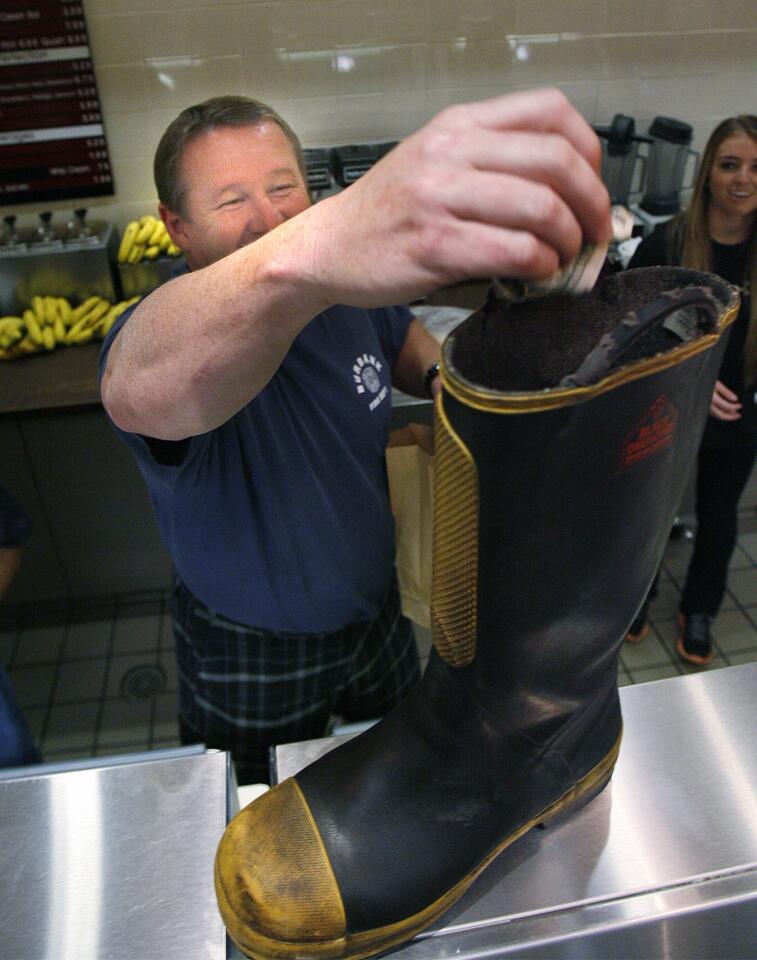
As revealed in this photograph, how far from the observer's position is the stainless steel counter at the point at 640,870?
703mm

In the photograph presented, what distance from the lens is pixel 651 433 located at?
53 cm

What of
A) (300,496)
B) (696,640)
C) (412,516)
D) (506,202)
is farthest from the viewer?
(696,640)

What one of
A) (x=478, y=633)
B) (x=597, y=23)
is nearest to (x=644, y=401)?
(x=478, y=633)

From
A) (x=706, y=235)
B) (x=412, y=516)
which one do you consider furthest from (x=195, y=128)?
(x=706, y=235)

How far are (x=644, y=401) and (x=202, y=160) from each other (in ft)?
2.34

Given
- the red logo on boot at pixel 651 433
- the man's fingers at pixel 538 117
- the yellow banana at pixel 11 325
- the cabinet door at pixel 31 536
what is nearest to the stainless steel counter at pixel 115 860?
the red logo on boot at pixel 651 433

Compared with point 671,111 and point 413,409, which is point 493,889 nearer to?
point 413,409

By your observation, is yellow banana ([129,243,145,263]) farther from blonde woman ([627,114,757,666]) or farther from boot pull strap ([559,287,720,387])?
boot pull strap ([559,287,720,387])

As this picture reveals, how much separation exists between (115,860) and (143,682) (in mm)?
1857

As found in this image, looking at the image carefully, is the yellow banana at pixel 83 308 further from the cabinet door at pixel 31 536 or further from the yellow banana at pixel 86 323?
the cabinet door at pixel 31 536

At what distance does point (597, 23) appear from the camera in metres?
2.89

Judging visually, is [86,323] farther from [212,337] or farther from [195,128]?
[212,337]

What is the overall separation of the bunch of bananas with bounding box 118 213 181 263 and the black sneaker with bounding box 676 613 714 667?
2045mm

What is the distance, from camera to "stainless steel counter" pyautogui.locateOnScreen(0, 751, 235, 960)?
70 centimetres
